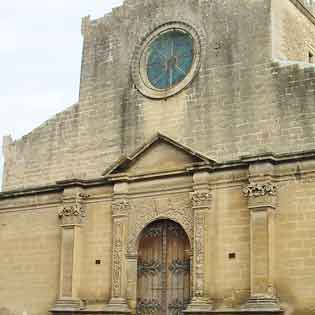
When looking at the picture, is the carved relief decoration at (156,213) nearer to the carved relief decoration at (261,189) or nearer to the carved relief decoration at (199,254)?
the carved relief decoration at (199,254)

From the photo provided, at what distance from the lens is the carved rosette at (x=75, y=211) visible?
60.3 feet

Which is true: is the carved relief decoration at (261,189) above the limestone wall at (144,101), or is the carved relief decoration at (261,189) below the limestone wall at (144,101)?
below

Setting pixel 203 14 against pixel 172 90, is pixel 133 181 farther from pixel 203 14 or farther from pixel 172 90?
pixel 203 14

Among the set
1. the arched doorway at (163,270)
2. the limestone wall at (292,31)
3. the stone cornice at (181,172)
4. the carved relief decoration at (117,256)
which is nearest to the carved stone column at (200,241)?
the stone cornice at (181,172)

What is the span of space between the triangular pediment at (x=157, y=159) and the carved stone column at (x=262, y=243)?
1.83m

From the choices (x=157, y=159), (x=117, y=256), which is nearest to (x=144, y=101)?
(x=157, y=159)

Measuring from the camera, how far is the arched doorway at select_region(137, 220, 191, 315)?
666 inches

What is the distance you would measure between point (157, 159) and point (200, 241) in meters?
2.42

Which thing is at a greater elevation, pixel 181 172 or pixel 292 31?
pixel 292 31

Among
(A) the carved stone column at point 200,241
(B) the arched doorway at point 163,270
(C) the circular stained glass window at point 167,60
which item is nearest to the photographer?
(A) the carved stone column at point 200,241

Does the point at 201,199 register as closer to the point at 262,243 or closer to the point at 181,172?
the point at 181,172

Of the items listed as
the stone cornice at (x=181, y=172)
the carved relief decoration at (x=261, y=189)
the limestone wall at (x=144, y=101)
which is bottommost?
the carved relief decoration at (x=261, y=189)

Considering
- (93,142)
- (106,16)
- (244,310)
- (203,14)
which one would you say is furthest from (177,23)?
(244,310)

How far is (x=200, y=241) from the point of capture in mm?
16344
